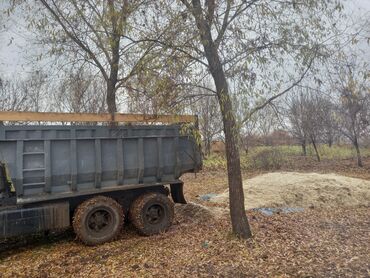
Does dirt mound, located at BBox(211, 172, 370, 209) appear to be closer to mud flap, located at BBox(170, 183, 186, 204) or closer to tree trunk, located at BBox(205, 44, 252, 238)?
mud flap, located at BBox(170, 183, 186, 204)

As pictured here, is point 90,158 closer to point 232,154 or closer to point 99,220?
point 99,220

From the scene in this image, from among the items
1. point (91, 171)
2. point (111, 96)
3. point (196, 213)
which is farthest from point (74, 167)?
point (111, 96)

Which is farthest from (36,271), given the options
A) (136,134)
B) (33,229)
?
(136,134)

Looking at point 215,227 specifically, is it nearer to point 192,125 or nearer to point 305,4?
point 192,125

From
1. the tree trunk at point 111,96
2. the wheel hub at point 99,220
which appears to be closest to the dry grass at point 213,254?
the wheel hub at point 99,220

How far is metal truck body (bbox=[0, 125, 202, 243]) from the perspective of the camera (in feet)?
20.8

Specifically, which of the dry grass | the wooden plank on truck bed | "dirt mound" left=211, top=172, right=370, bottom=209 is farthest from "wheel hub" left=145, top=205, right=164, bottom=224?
"dirt mound" left=211, top=172, right=370, bottom=209

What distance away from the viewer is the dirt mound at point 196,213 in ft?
27.7

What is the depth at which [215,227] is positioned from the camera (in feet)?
24.9

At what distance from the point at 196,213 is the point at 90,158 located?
2992 millimetres

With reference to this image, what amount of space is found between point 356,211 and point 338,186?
1871mm

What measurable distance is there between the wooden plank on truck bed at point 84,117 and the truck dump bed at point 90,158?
5.8 inches

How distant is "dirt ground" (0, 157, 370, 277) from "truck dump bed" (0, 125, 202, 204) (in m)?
1.07

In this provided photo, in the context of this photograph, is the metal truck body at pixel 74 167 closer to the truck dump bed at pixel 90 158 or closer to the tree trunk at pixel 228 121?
the truck dump bed at pixel 90 158
